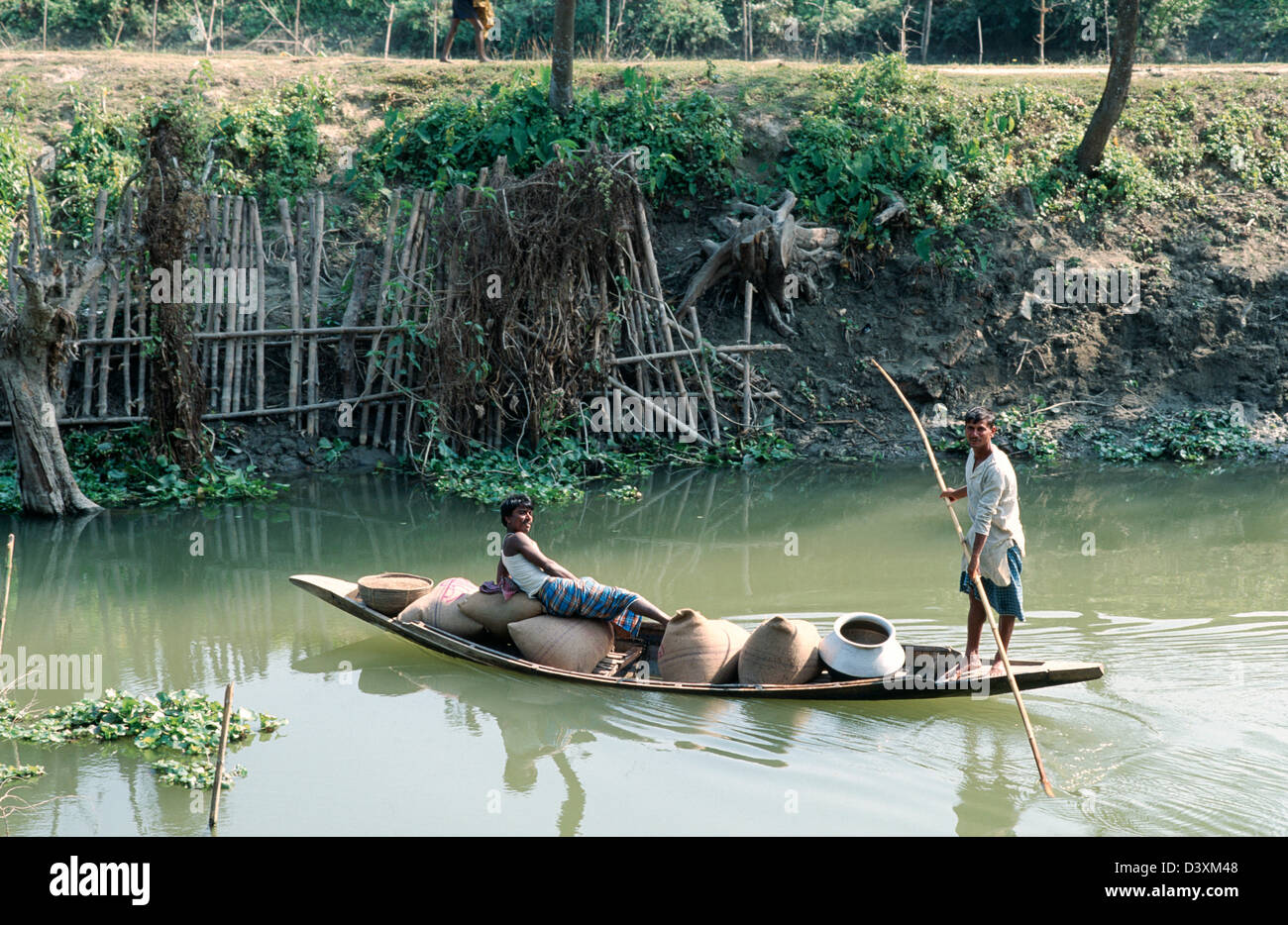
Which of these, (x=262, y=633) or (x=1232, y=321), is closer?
(x=262, y=633)

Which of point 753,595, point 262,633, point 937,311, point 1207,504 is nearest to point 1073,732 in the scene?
point 753,595

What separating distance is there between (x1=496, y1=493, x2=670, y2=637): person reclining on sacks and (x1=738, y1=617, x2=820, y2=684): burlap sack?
0.66 metres

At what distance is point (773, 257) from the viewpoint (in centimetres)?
1287

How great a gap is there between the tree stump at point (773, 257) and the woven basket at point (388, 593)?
639cm

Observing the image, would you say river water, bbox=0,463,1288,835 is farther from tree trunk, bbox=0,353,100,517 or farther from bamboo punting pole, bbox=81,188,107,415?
bamboo punting pole, bbox=81,188,107,415

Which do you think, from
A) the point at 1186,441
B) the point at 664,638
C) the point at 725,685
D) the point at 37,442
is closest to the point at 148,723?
the point at 664,638

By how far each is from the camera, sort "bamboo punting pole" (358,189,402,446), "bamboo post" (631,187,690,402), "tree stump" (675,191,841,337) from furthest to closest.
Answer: "tree stump" (675,191,841,337)
"bamboo post" (631,187,690,402)
"bamboo punting pole" (358,189,402,446)

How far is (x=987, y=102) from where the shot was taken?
1503 cm

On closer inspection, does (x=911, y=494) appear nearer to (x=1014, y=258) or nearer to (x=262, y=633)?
(x=1014, y=258)

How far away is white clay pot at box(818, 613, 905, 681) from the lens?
6.00 meters

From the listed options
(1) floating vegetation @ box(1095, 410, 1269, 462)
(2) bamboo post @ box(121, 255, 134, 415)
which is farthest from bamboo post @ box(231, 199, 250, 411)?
(1) floating vegetation @ box(1095, 410, 1269, 462)

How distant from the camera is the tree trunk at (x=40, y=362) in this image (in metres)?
9.47

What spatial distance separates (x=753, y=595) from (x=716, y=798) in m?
3.02

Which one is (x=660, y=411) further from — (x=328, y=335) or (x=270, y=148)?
(x=270, y=148)
